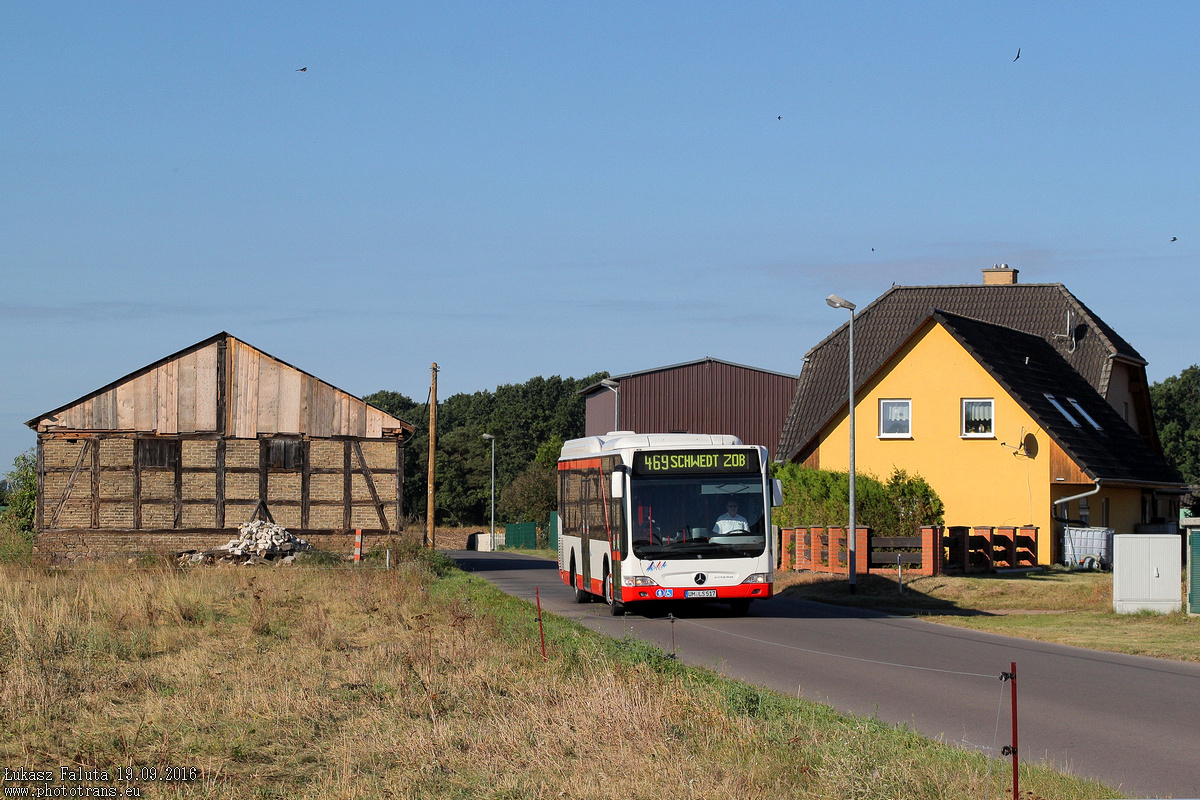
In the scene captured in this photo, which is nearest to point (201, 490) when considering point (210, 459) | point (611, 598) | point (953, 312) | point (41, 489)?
point (210, 459)

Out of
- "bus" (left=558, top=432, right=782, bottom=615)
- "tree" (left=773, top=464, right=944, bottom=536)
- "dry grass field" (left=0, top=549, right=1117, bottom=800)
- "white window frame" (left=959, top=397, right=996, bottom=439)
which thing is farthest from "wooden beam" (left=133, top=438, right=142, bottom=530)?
"white window frame" (left=959, top=397, right=996, bottom=439)

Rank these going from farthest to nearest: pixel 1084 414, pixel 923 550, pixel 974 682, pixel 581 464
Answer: pixel 1084 414 → pixel 923 550 → pixel 581 464 → pixel 974 682

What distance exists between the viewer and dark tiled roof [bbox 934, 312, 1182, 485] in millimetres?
37344

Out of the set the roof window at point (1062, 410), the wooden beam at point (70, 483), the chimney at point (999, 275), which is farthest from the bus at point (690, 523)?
the chimney at point (999, 275)

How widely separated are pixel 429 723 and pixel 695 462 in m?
11.3

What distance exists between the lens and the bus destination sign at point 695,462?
798 inches

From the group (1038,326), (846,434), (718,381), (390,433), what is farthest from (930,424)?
(718,381)

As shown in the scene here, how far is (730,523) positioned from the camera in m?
20.2

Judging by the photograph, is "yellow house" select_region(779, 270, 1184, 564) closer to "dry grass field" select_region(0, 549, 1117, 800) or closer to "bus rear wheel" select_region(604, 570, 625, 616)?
"bus rear wheel" select_region(604, 570, 625, 616)

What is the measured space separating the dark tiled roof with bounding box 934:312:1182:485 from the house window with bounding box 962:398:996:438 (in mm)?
1096

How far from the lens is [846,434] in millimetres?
41312

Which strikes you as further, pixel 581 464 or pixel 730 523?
pixel 581 464

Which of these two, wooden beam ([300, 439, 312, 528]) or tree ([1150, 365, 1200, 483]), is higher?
tree ([1150, 365, 1200, 483])

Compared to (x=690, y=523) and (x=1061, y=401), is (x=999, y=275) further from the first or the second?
(x=690, y=523)
